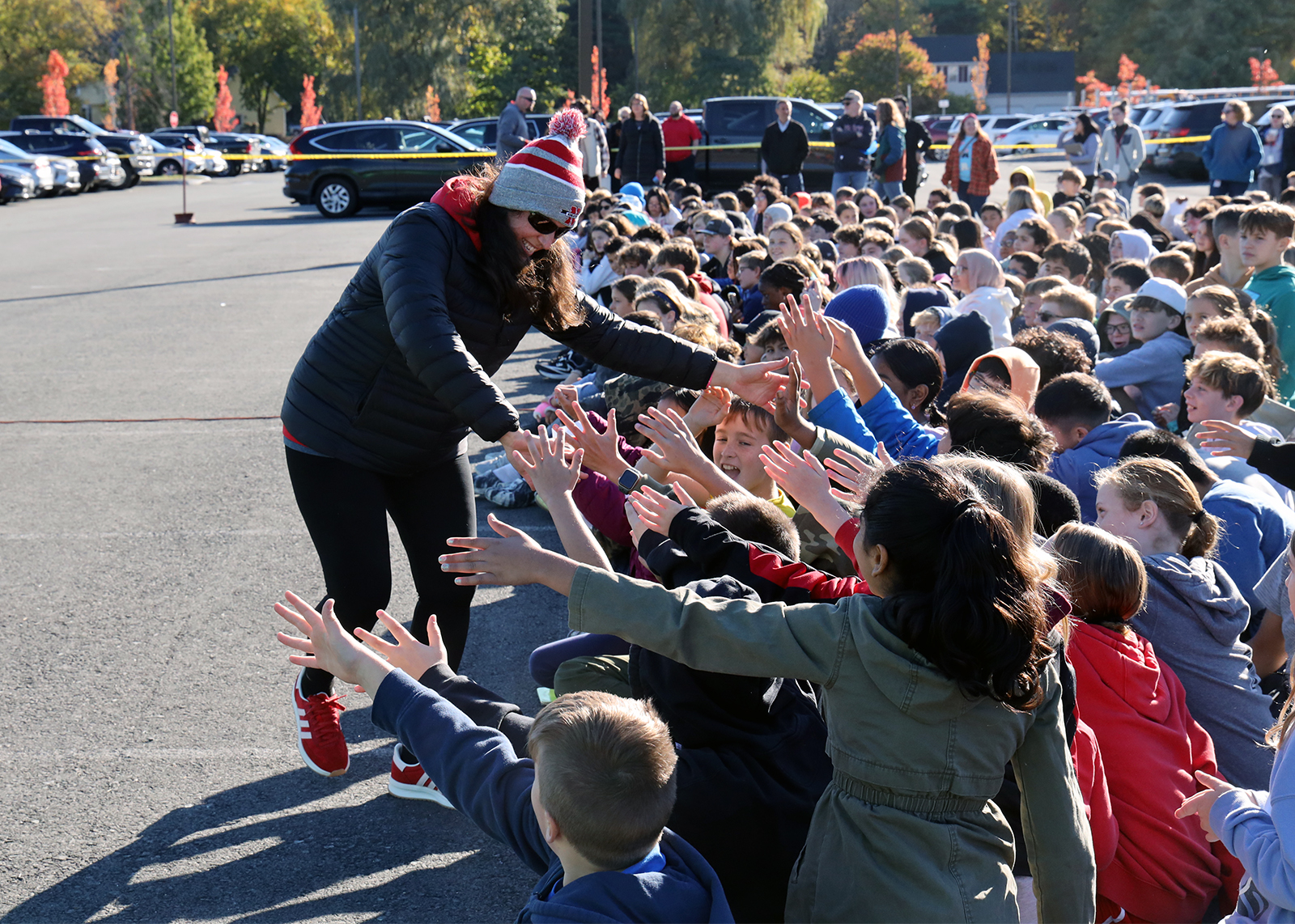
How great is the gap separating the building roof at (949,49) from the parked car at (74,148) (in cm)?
7188

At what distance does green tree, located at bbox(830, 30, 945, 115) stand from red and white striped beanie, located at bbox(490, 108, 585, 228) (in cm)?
6512

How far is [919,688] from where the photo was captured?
80.7 inches

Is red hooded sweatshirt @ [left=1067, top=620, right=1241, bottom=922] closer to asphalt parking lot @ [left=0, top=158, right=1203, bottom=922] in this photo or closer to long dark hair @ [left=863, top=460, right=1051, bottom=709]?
long dark hair @ [left=863, top=460, right=1051, bottom=709]

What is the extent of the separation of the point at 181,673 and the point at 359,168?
73.4ft

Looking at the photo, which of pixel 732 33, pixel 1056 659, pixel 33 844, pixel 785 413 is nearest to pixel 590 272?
pixel 785 413

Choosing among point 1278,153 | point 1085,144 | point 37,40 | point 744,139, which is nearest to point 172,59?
point 37,40

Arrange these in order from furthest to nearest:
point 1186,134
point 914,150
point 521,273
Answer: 1. point 1186,134
2. point 914,150
3. point 521,273

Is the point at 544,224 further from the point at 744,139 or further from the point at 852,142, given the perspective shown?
the point at 744,139

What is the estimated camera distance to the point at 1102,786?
106 inches

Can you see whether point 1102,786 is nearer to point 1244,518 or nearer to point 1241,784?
point 1241,784

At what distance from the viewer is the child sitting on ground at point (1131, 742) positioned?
283 centimetres

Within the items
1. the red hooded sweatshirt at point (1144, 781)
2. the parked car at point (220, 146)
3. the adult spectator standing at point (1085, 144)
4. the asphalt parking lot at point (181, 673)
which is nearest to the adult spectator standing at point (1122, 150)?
the adult spectator standing at point (1085, 144)

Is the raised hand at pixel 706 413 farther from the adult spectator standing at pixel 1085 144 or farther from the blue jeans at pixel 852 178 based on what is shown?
the adult spectator standing at pixel 1085 144

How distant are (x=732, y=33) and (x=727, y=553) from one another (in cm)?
5133
